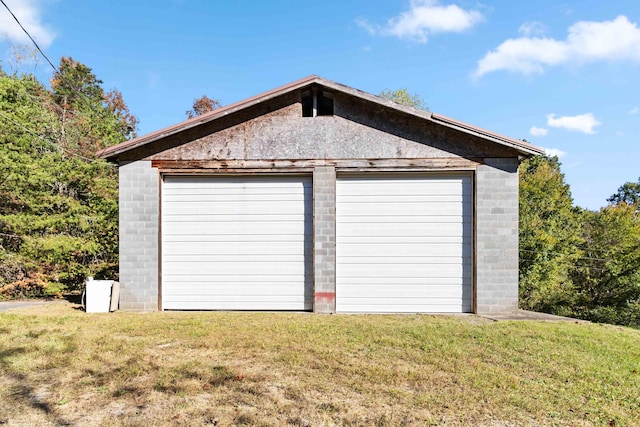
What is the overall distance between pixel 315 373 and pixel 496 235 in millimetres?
5342

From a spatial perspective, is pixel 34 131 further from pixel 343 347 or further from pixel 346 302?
pixel 343 347

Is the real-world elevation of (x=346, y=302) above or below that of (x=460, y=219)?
below

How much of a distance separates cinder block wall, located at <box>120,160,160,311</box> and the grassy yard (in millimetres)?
1212

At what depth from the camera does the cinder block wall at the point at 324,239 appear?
26.3 feet

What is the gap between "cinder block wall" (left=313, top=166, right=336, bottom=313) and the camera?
8016 mm

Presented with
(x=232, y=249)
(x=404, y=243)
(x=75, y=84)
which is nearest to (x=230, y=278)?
(x=232, y=249)

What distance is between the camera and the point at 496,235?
25.8ft

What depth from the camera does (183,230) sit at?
8.30 metres

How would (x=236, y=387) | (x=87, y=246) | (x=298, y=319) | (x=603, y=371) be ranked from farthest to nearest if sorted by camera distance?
1. (x=87, y=246)
2. (x=298, y=319)
3. (x=603, y=371)
4. (x=236, y=387)

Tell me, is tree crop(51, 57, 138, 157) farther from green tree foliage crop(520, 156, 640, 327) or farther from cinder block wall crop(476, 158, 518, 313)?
green tree foliage crop(520, 156, 640, 327)

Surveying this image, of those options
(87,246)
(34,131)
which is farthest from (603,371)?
(34,131)

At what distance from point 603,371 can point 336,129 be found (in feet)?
19.3

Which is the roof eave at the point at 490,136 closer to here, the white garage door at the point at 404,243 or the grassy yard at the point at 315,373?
the white garage door at the point at 404,243

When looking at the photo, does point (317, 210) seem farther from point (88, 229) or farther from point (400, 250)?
point (88, 229)
